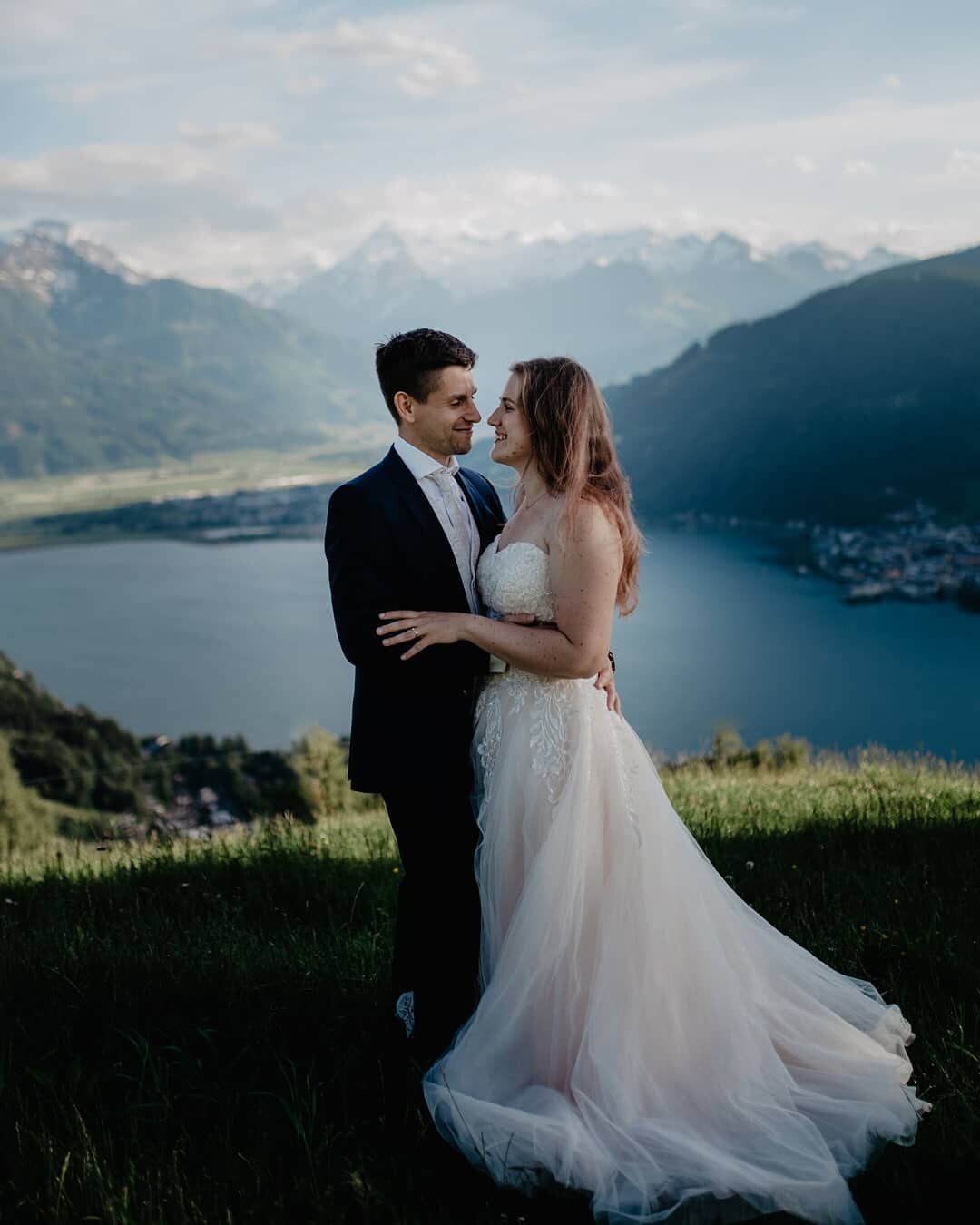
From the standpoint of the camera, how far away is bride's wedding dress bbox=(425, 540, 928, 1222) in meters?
2.60

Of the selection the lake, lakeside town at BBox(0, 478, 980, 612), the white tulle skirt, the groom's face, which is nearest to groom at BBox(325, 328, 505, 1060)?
the groom's face

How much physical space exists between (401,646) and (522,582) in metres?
0.39

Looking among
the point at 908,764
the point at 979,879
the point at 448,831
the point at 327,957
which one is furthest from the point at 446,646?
the point at 908,764

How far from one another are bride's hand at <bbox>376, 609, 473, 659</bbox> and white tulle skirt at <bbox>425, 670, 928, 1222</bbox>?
31 cm

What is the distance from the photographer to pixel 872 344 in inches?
3935

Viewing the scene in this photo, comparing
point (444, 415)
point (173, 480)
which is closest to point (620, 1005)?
point (444, 415)

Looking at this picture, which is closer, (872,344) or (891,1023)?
(891,1023)

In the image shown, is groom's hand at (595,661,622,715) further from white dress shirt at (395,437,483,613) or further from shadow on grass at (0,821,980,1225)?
shadow on grass at (0,821,980,1225)

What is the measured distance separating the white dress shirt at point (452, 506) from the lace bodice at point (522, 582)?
0.15 meters

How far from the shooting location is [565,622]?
2906 millimetres

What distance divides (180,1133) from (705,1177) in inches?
51.3

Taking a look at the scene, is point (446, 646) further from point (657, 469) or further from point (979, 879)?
point (657, 469)

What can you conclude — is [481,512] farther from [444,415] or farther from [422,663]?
[422,663]

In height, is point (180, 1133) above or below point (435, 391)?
below
